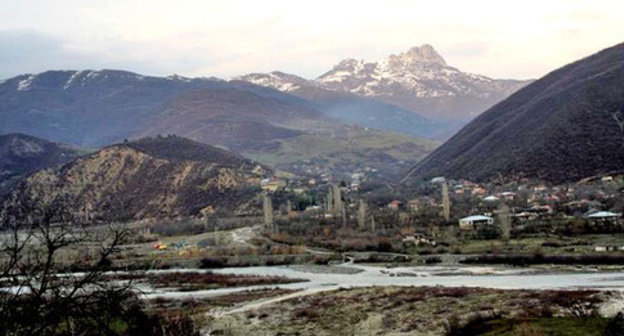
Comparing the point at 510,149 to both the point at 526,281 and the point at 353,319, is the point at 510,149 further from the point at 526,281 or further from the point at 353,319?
the point at 353,319

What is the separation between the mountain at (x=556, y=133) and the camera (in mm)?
111000

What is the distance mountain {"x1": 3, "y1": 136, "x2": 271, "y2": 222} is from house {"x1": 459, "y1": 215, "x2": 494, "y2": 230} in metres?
50.0

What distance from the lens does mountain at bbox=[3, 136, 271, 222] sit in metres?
136

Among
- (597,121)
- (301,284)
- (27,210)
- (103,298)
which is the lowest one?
(301,284)

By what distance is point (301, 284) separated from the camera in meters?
56.0

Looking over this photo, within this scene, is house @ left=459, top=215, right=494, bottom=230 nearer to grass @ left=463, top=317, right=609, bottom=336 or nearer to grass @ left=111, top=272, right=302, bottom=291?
grass @ left=111, top=272, right=302, bottom=291

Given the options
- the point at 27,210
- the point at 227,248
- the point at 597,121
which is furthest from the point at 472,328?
the point at 597,121

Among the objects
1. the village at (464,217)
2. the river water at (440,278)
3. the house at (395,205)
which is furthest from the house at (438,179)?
the river water at (440,278)

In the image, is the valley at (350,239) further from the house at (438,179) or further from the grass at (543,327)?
the house at (438,179)

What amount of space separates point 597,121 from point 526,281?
77441 millimetres

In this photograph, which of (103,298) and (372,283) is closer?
(103,298)

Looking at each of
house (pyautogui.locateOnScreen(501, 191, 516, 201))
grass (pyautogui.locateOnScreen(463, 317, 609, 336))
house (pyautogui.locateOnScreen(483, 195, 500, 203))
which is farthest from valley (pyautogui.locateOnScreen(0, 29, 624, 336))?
house (pyautogui.locateOnScreen(483, 195, 500, 203))

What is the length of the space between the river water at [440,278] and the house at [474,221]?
21.4m

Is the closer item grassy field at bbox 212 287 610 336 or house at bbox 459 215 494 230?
grassy field at bbox 212 287 610 336
